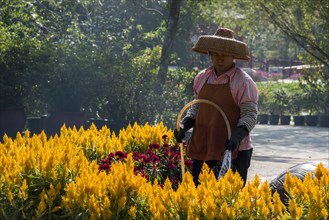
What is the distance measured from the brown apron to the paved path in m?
6.64

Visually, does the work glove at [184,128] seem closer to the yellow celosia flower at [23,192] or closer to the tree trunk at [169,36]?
the yellow celosia flower at [23,192]

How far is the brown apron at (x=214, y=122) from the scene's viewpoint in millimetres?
7141

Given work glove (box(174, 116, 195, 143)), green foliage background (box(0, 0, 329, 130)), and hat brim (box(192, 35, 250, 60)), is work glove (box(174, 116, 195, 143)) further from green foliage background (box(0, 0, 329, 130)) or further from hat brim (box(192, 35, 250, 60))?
green foliage background (box(0, 0, 329, 130))

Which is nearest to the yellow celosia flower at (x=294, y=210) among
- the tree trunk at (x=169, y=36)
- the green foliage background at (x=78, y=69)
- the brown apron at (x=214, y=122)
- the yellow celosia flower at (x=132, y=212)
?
the yellow celosia flower at (x=132, y=212)

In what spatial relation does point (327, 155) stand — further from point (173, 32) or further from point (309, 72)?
point (309, 72)

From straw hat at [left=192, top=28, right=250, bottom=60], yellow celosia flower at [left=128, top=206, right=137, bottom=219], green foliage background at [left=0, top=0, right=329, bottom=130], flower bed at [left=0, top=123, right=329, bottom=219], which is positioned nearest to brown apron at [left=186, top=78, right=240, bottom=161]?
straw hat at [left=192, top=28, right=250, bottom=60]

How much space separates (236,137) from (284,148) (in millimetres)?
14700

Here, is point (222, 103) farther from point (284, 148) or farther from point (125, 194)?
point (284, 148)

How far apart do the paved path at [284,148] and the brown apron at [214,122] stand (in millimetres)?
→ 6644

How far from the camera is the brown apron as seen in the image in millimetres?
7141

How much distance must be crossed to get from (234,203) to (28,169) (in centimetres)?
179

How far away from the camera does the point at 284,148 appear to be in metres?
21.2

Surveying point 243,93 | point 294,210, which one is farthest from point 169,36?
point 294,210

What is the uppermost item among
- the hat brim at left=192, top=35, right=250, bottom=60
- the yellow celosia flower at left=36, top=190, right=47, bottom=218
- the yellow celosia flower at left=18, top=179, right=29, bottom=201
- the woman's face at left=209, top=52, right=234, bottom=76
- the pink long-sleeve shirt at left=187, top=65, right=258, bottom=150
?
the hat brim at left=192, top=35, right=250, bottom=60
